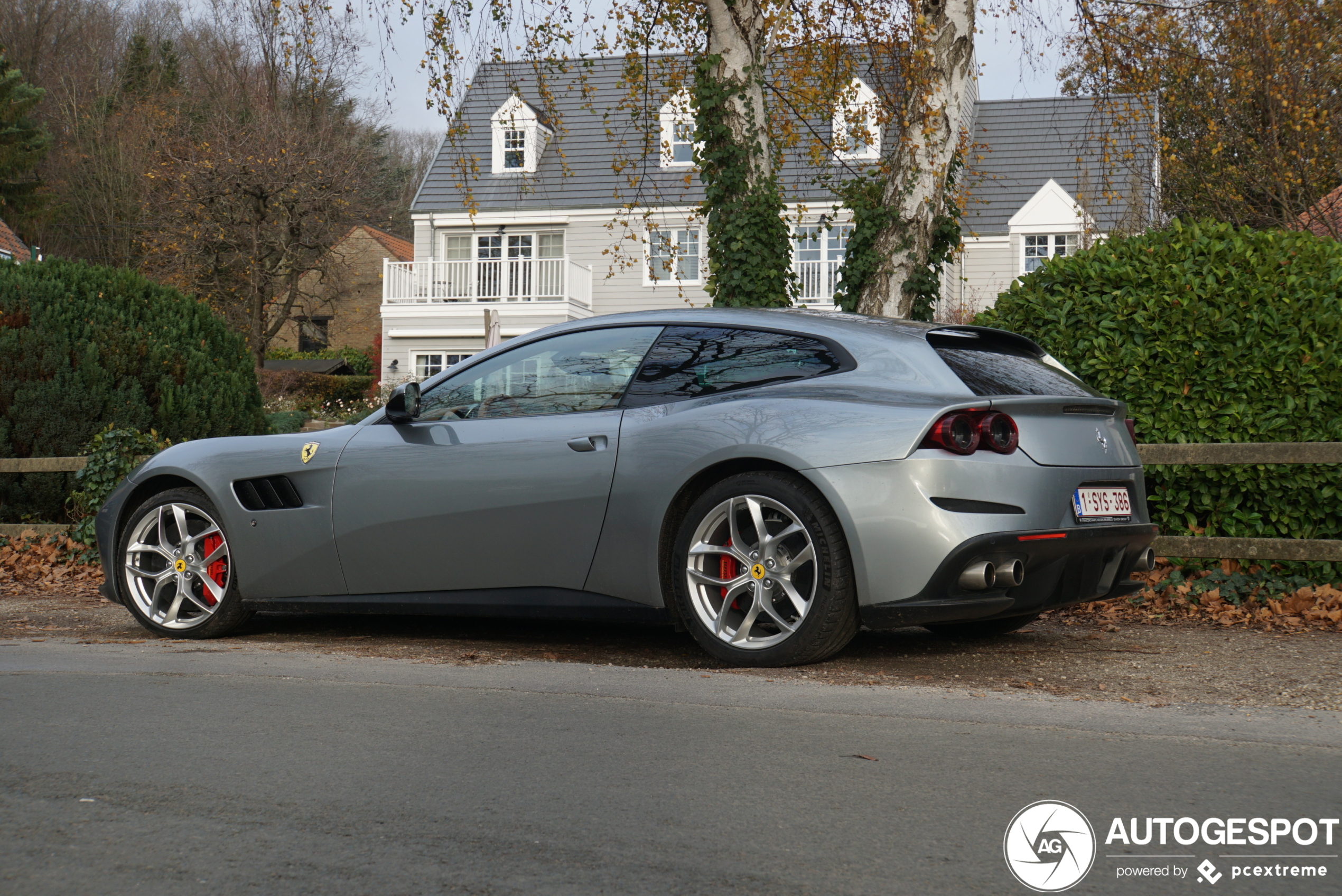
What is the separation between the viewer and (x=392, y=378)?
1367 inches

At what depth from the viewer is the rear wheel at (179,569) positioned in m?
6.55

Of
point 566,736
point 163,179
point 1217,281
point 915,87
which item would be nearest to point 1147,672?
point 566,736

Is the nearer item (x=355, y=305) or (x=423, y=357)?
(x=423, y=357)

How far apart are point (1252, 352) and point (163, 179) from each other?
3914 cm

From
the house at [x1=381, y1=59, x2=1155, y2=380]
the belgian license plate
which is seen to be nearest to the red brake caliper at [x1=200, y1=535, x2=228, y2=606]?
the belgian license plate

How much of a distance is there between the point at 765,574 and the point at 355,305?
180ft

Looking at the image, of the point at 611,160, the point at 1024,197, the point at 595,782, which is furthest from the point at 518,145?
the point at 595,782

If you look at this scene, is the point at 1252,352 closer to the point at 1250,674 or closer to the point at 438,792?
the point at 1250,674

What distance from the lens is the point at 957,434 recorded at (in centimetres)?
487

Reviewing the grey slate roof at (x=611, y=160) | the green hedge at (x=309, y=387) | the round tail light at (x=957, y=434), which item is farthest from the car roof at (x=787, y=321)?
the green hedge at (x=309, y=387)

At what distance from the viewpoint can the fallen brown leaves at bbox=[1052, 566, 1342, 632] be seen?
6.71 meters

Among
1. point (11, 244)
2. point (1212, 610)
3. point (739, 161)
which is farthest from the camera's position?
point (11, 244)

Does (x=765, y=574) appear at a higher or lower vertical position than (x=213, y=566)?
higher

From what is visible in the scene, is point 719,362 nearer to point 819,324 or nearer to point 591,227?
point 819,324
